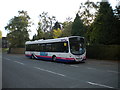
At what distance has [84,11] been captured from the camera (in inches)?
1101

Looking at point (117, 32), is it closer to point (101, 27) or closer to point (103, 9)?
point (101, 27)

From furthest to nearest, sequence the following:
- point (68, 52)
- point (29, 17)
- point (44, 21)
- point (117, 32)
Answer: point (29, 17) → point (44, 21) → point (117, 32) → point (68, 52)

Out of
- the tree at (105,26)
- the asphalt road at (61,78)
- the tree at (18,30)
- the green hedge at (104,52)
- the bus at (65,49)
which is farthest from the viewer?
the tree at (18,30)

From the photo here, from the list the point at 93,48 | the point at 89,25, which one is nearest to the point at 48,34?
the point at 89,25

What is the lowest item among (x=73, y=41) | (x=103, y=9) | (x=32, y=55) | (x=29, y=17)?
(x=32, y=55)

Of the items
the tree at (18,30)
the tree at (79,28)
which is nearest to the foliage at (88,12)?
the tree at (79,28)

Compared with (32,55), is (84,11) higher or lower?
higher

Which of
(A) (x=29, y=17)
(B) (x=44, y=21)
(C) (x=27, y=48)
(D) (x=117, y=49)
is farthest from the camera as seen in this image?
(A) (x=29, y=17)

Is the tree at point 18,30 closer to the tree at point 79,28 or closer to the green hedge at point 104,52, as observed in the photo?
the tree at point 79,28

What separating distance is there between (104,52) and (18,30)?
35903mm

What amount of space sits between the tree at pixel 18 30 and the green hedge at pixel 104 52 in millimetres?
31379

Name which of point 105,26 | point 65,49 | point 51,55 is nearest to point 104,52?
point 105,26

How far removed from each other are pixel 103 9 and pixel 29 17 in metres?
33.7

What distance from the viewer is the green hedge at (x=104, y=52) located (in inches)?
709
